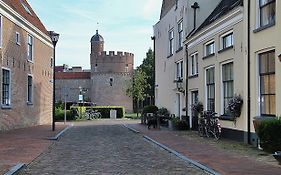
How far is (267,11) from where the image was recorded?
553 inches

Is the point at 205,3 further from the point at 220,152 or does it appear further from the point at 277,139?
the point at 277,139

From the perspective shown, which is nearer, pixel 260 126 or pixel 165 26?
pixel 260 126

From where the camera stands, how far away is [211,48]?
66.9 ft

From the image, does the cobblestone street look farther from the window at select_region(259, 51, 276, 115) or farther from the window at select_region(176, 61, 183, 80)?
the window at select_region(176, 61, 183, 80)

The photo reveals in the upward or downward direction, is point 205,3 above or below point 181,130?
above

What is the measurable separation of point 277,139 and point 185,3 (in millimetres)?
16278

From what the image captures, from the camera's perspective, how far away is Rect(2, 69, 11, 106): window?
72.4 feet

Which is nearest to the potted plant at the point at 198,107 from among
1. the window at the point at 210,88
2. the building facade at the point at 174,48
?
the window at the point at 210,88

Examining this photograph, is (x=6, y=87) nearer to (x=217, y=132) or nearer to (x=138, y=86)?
(x=217, y=132)

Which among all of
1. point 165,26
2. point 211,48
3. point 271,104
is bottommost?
point 271,104

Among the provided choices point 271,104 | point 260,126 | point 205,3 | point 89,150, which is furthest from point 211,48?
point 260,126

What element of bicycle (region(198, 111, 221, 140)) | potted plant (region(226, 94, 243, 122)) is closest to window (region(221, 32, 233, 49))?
potted plant (region(226, 94, 243, 122))

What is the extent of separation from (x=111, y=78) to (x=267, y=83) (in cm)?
5497

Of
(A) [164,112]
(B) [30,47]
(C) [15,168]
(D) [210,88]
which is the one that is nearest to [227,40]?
(D) [210,88]
